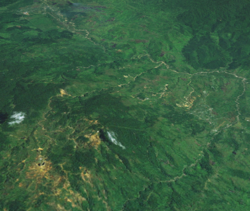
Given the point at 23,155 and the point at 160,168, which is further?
the point at 160,168

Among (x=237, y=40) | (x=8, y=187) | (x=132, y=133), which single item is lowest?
(x=8, y=187)

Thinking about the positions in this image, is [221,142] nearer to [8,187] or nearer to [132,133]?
[132,133]

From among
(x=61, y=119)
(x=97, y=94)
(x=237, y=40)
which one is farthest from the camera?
(x=237, y=40)

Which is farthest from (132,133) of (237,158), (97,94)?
(237,158)

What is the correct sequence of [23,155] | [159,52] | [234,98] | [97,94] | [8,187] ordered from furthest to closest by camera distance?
1. [159,52]
2. [234,98]
3. [97,94]
4. [23,155]
5. [8,187]

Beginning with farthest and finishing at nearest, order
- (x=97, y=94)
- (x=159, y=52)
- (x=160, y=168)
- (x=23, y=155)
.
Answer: (x=159, y=52) < (x=97, y=94) < (x=160, y=168) < (x=23, y=155)

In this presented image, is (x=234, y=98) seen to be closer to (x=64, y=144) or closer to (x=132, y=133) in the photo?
(x=132, y=133)

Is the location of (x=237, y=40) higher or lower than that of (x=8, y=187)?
higher

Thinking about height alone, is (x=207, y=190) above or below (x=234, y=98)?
below

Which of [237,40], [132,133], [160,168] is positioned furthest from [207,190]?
[237,40]
